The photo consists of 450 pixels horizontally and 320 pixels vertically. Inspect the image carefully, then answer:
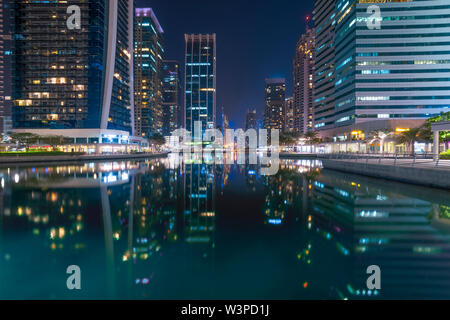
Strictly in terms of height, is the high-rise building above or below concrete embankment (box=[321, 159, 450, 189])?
above

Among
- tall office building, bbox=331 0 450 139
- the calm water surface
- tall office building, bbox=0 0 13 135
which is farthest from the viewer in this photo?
tall office building, bbox=0 0 13 135

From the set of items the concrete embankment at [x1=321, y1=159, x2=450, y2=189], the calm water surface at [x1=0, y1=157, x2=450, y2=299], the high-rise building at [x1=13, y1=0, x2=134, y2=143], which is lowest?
the calm water surface at [x1=0, y1=157, x2=450, y2=299]

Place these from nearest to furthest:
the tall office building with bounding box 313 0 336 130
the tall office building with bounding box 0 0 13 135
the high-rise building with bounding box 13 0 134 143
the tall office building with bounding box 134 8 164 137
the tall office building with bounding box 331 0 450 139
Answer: the tall office building with bounding box 331 0 450 139 → the high-rise building with bounding box 13 0 134 143 → the tall office building with bounding box 313 0 336 130 → the tall office building with bounding box 134 8 164 137 → the tall office building with bounding box 0 0 13 135

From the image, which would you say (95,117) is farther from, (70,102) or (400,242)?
(400,242)

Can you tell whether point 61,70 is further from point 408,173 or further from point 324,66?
point 324,66

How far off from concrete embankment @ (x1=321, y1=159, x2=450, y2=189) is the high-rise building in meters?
90.7

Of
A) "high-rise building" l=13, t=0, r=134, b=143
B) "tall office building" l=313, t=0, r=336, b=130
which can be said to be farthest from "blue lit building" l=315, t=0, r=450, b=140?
"high-rise building" l=13, t=0, r=134, b=143

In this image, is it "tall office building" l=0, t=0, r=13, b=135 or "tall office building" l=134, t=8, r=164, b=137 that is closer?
"tall office building" l=134, t=8, r=164, b=137

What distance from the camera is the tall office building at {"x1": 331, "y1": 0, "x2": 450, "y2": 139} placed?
85.9 m

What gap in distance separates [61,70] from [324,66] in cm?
11551

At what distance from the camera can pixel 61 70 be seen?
90.8 m

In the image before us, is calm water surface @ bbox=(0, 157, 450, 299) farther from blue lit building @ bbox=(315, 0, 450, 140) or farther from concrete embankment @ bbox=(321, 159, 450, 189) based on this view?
blue lit building @ bbox=(315, 0, 450, 140)

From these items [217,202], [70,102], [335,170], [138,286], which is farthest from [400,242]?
[70,102]

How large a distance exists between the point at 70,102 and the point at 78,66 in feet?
44.2
